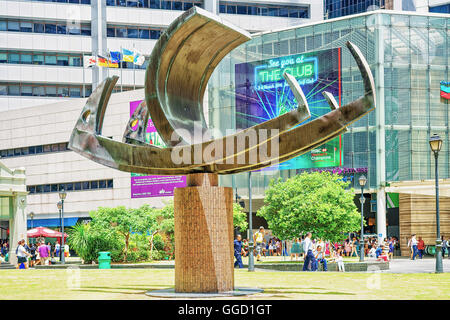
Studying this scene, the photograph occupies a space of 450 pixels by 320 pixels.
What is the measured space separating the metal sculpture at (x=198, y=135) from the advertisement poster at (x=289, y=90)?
111ft

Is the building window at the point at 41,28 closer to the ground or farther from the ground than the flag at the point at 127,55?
farther from the ground

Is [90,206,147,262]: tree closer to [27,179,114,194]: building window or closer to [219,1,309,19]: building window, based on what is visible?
[27,179,114,194]: building window

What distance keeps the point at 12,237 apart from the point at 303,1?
151 feet

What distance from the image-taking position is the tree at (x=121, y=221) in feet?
132

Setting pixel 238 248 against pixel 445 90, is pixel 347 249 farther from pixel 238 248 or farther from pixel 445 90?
pixel 238 248

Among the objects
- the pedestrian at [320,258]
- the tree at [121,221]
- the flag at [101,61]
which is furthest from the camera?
the flag at [101,61]

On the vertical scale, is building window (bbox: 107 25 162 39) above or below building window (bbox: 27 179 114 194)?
above

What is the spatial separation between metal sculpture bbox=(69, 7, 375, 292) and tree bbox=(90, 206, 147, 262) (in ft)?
78.8

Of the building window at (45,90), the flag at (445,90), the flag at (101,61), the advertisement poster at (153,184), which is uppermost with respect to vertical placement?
the flag at (101,61)

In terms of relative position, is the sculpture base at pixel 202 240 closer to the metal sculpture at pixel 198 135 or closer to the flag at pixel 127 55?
the metal sculpture at pixel 198 135

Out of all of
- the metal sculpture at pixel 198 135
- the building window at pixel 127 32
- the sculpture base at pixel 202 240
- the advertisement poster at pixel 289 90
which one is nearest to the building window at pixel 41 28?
the building window at pixel 127 32

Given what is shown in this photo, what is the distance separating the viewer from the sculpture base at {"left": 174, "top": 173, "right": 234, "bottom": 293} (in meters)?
15.0

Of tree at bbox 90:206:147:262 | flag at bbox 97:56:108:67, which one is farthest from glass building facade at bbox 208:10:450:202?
flag at bbox 97:56:108:67

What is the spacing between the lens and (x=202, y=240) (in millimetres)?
14953
